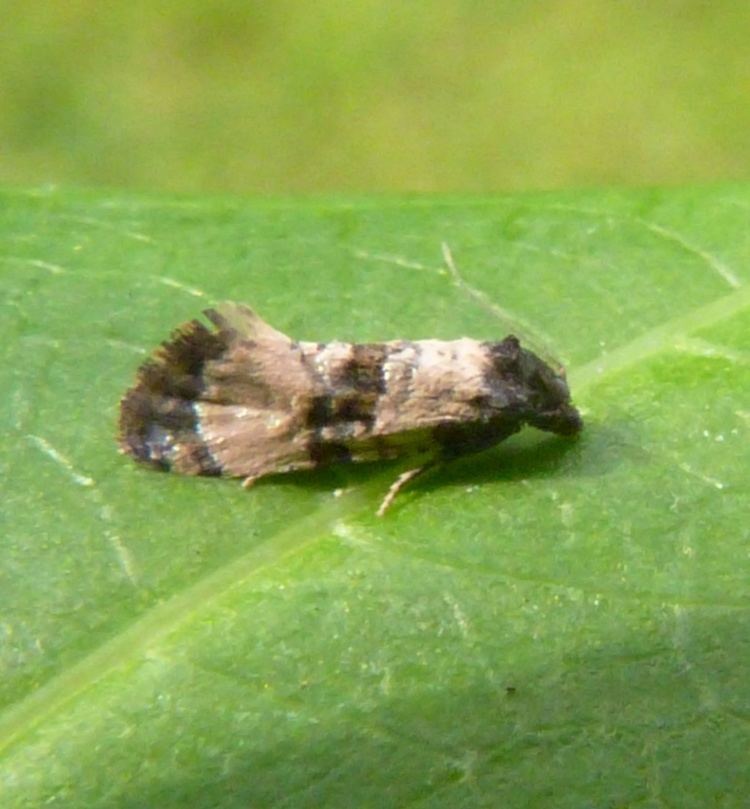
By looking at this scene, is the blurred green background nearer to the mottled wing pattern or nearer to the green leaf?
the green leaf

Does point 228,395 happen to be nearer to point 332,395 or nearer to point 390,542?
point 332,395

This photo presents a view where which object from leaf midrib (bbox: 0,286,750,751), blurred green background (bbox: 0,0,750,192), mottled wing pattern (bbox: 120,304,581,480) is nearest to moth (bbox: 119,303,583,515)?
mottled wing pattern (bbox: 120,304,581,480)

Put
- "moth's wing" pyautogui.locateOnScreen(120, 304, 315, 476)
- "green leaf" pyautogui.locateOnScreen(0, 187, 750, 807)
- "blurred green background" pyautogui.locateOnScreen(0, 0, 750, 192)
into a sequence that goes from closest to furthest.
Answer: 1. "green leaf" pyautogui.locateOnScreen(0, 187, 750, 807)
2. "moth's wing" pyautogui.locateOnScreen(120, 304, 315, 476)
3. "blurred green background" pyautogui.locateOnScreen(0, 0, 750, 192)

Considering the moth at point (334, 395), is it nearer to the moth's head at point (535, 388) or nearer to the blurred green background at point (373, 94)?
the moth's head at point (535, 388)

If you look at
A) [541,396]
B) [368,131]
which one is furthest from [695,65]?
[541,396]

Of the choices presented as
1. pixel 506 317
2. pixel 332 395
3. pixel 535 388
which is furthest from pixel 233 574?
pixel 506 317

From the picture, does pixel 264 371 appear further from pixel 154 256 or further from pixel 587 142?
pixel 587 142
